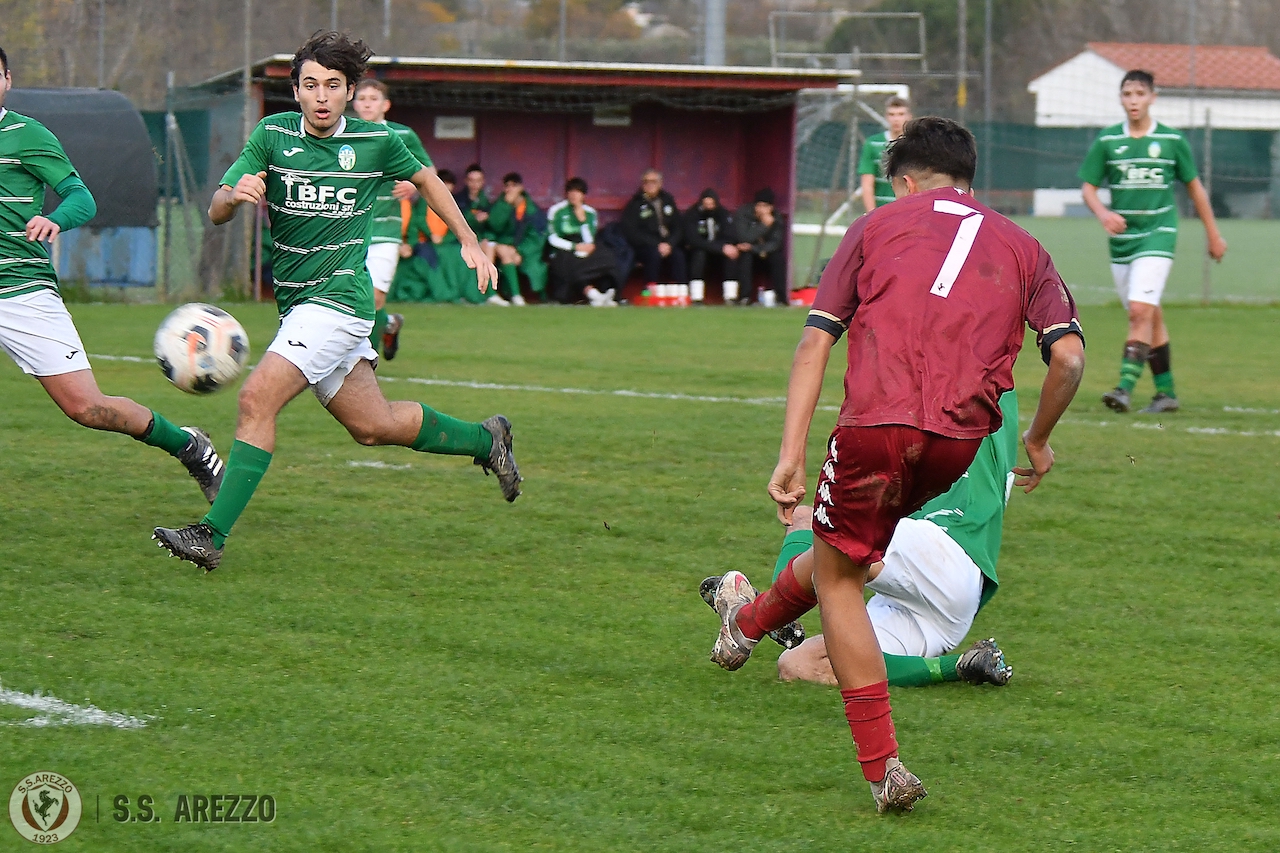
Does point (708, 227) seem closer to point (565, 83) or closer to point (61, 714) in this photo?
point (565, 83)

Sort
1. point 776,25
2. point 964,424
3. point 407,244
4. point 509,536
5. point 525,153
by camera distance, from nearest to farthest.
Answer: point 964,424 → point 509,536 → point 407,244 → point 525,153 → point 776,25

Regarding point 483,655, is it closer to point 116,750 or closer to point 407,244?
point 116,750

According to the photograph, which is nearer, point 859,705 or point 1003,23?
point 859,705

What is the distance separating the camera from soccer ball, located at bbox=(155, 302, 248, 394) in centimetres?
587

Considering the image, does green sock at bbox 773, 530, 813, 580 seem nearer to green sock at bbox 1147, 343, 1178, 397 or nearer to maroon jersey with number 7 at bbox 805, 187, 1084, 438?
maroon jersey with number 7 at bbox 805, 187, 1084, 438

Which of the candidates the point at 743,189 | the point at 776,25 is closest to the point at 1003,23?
the point at 776,25

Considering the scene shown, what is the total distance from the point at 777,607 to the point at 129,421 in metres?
3.12

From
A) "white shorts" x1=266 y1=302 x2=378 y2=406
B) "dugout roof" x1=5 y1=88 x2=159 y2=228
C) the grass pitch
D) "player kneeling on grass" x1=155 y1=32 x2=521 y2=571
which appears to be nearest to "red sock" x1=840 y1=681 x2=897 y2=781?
the grass pitch

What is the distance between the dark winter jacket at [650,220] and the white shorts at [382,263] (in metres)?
9.24

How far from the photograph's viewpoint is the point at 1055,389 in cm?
371

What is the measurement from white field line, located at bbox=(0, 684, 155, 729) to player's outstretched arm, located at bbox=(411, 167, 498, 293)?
2295 millimetres

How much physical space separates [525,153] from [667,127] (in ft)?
6.33

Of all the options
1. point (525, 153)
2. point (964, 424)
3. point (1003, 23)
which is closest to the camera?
point (964, 424)

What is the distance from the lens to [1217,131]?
27203 mm
